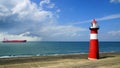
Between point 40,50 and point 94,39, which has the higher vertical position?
point 94,39

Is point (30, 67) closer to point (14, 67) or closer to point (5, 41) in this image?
point (14, 67)

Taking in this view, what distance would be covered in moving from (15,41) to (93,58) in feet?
517

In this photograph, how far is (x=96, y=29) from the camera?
14656 millimetres

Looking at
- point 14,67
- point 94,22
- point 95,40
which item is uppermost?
point 94,22

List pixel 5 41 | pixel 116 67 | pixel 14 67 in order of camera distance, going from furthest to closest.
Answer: pixel 5 41, pixel 14 67, pixel 116 67

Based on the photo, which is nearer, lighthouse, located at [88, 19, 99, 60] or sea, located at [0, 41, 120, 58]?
lighthouse, located at [88, 19, 99, 60]

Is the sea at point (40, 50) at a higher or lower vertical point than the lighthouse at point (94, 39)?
lower

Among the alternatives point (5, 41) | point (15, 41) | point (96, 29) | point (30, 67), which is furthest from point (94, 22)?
point (5, 41)

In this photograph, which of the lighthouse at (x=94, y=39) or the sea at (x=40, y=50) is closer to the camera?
the lighthouse at (x=94, y=39)

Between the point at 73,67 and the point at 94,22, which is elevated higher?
the point at 94,22

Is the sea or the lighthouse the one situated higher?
the lighthouse

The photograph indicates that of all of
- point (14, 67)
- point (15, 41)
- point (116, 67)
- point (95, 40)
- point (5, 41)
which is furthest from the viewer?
point (5, 41)

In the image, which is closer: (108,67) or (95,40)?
(108,67)

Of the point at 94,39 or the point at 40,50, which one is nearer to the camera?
the point at 94,39
